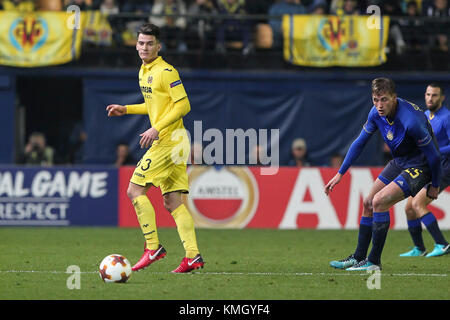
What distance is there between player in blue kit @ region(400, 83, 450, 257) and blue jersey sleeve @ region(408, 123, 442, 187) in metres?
2.08

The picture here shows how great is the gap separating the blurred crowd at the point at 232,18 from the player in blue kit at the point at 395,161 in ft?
32.2

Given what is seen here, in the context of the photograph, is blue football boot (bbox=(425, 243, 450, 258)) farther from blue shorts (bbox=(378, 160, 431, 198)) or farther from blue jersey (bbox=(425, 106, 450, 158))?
blue shorts (bbox=(378, 160, 431, 198))

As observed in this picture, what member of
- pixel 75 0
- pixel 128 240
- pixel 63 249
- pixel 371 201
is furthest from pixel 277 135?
pixel 371 201

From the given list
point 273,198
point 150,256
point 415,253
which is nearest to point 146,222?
point 150,256

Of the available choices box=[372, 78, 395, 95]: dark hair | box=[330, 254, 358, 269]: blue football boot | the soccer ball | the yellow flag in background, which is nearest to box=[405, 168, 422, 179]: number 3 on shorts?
box=[372, 78, 395, 95]: dark hair

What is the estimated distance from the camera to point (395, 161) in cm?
935

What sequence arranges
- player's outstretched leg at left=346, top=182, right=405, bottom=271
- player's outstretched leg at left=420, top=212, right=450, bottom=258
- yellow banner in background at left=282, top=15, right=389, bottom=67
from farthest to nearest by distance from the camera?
yellow banner in background at left=282, top=15, right=389, bottom=67 < player's outstretched leg at left=420, top=212, right=450, bottom=258 < player's outstretched leg at left=346, top=182, right=405, bottom=271

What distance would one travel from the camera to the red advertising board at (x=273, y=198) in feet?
51.1

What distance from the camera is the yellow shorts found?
8.80m

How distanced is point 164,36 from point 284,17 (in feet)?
8.55

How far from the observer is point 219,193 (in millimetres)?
15586

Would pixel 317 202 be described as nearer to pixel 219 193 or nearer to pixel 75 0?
pixel 219 193

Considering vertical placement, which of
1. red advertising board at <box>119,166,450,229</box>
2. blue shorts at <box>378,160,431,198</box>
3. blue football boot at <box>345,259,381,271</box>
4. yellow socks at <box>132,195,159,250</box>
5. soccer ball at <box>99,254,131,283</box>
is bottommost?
red advertising board at <box>119,166,450,229</box>

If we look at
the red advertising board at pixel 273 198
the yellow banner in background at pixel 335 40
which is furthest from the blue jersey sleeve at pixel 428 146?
the yellow banner in background at pixel 335 40
